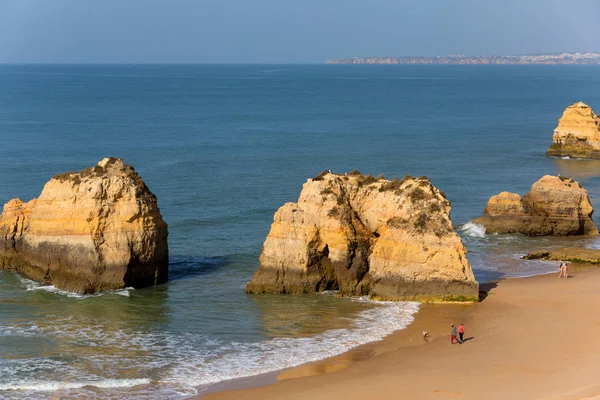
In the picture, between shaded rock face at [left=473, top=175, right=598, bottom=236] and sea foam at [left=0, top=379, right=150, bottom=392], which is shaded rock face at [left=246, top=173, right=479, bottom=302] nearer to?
sea foam at [left=0, top=379, right=150, bottom=392]

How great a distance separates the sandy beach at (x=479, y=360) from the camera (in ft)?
85.0

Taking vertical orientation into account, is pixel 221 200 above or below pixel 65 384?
above

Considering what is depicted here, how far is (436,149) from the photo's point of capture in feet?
286

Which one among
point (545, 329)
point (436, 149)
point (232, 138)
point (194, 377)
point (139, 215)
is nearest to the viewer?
point (194, 377)

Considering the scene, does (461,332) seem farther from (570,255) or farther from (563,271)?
(570,255)

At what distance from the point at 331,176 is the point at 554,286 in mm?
10457

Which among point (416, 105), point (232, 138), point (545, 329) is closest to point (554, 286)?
point (545, 329)

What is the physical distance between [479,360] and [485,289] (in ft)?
29.4

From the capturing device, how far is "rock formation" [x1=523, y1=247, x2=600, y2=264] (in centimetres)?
4344

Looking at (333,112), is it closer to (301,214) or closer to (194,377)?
(301,214)

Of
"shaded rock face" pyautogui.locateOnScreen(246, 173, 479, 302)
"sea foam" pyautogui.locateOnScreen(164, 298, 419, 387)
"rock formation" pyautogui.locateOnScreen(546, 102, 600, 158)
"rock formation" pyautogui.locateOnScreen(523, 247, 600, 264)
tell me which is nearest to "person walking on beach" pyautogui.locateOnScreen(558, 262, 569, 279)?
"rock formation" pyautogui.locateOnScreen(523, 247, 600, 264)

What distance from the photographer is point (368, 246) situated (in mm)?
36906

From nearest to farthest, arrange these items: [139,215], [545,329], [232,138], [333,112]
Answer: [545,329] → [139,215] → [232,138] → [333,112]

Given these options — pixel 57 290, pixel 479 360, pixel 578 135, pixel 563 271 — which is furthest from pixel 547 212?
pixel 578 135
